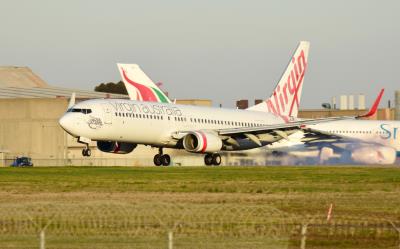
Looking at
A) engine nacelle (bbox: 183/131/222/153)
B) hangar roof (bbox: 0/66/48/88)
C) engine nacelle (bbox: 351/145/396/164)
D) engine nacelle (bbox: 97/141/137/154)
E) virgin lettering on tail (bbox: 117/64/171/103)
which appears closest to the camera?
engine nacelle (bbox: 183/131/222/153)

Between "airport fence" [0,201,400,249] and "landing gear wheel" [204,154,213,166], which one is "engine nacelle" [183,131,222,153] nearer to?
"landing gear wheel" [204,154,213,166]

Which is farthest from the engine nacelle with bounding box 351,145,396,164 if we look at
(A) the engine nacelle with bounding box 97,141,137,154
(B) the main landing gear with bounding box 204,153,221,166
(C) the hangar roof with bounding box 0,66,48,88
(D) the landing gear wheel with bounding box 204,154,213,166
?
(C) the hangar roof with bounding box 0,66,48,88

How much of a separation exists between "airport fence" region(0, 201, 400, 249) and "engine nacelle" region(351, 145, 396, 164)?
43.2 metres

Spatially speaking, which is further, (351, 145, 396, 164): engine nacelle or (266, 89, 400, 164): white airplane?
(266, 89, 400, 164): white airplane

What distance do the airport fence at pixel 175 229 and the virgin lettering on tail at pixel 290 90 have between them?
50.6 metres

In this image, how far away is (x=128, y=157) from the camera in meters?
94.4

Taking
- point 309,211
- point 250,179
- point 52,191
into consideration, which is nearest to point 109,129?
point 250,179

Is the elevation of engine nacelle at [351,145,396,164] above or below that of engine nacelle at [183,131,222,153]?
below

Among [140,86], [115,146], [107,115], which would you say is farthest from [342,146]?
[140,86]

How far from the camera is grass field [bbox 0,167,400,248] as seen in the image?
21547 millimetres

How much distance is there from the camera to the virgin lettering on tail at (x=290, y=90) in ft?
257

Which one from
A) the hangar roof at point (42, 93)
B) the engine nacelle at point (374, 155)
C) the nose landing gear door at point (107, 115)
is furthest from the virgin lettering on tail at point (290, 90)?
the hangar roof at point (42, 93)

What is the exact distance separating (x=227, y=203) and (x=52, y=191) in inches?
340

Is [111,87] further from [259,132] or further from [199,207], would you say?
[199,207]
